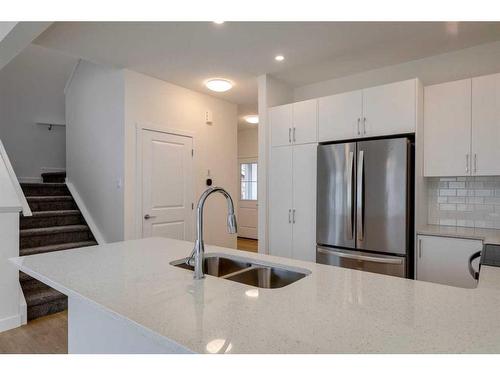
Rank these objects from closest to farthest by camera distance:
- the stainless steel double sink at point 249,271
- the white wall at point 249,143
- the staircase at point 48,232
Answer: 1. the stainless steel double sink at point 249,271
2. the staircase at point 48,232
3. the white wall at point 249,143

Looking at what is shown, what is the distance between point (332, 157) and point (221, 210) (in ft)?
7.55

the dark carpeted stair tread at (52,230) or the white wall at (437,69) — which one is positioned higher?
the white wall at (437,69)

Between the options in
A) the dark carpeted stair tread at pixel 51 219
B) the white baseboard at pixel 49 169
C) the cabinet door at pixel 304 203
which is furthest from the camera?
the white baseboard at pixel 49 169

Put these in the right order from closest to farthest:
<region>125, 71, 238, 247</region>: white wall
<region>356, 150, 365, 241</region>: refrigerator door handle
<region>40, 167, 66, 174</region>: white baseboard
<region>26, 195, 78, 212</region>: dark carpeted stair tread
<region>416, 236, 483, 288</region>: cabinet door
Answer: <region>416, 236, 483, 288</region>: cabinet door, <region>356, 150, 365, 241</region>: refrigerator door handle, <region>125, 71, 238, 247</region>: white wall, <region>26, 195, 78, 212</region>: dark carpeted stair tread, <region>40, 167, 66, 174</region>: white baseboard

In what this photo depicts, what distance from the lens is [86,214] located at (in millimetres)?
4273

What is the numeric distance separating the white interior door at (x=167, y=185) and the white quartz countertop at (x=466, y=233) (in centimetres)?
281

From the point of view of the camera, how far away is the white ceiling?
258 cm

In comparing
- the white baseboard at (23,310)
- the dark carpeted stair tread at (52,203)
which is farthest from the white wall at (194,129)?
the dark carpeted stair tread at (52,203)

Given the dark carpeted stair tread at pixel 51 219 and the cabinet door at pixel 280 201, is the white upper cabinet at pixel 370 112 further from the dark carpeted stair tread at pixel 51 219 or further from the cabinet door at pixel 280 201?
the dark carpeted stair tread at pixel 51 219

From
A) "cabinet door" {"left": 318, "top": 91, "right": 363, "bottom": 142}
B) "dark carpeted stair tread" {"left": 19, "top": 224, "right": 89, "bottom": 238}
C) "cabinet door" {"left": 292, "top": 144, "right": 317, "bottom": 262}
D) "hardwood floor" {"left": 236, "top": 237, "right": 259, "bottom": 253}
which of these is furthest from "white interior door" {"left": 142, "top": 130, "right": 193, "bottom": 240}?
"hardwood floor" {"left": 236, "top": 237, "right": 259, "bottom": 253}

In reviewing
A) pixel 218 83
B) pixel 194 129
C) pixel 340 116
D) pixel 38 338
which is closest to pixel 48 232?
pixel 38 338

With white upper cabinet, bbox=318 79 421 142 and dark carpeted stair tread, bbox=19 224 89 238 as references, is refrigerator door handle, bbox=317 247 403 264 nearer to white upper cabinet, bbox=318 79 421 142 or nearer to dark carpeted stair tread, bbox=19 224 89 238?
white upper cabinet, bbox=318 79 421 142

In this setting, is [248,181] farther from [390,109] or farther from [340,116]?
[390,109]

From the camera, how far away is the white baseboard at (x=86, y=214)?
157 inches
